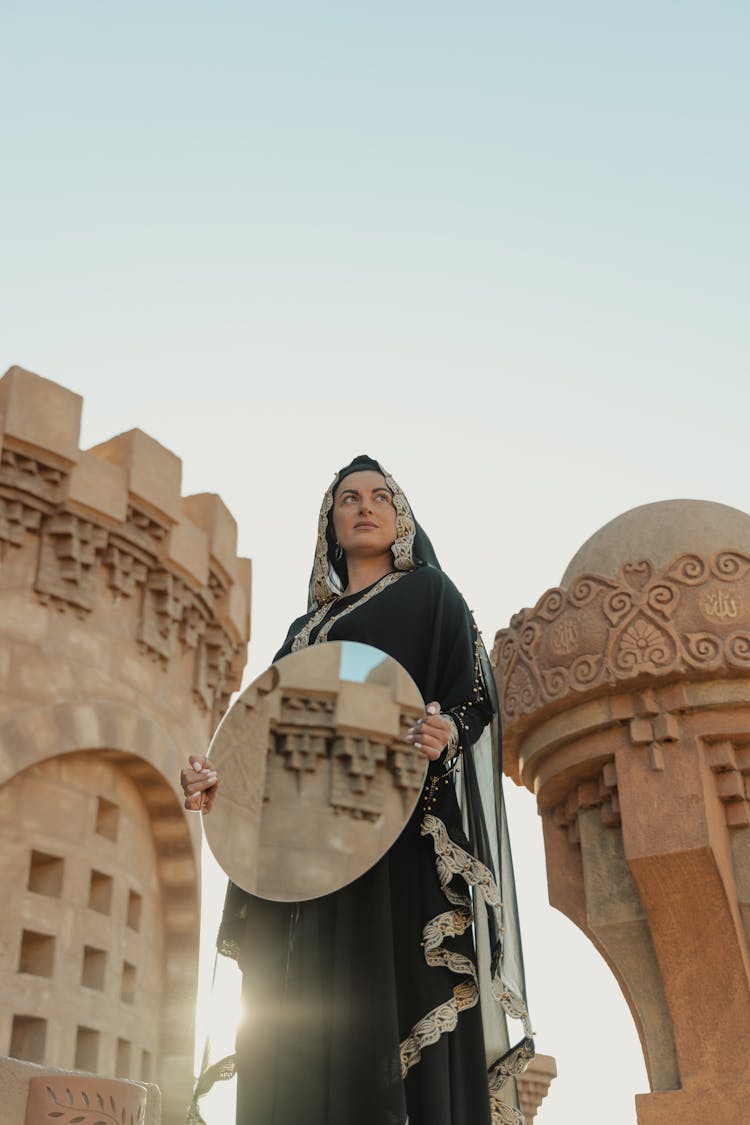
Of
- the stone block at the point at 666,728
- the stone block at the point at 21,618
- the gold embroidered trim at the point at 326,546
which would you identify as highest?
the stone block at the point at 21,618

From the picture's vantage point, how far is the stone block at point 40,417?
789 cm

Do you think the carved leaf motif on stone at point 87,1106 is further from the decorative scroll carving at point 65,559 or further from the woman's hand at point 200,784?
the decorative scroll carving at point 65,559

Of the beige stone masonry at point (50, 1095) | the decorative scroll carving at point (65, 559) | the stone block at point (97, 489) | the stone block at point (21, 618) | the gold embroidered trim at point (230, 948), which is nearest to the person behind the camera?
the beige stone masonry at point (50, 1095)

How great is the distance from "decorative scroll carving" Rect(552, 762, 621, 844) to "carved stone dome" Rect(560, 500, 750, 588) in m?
0.81

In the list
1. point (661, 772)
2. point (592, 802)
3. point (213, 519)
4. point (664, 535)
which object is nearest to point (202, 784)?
point (661, 772)

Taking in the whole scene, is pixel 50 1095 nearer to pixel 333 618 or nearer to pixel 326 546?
pixel 333 618

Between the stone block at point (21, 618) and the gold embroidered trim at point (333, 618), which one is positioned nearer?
the gold embroidered trim at point (333, 618)

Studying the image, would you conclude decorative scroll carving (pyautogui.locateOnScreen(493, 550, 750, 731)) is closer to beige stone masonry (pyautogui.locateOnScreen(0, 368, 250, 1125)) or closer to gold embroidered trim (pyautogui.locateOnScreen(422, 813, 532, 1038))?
gold embroidered trim (pyautogui.locateOnScreen(422, 813, 532, 1038))

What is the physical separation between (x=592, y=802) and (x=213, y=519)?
516 cm

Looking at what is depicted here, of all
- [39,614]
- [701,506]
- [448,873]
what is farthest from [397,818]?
[39,614]

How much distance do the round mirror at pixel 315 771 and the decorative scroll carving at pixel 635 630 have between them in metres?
2.09

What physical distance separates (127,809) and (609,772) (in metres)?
4.67

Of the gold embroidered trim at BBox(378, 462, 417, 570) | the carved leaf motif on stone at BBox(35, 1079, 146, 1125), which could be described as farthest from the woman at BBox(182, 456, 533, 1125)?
the carved leaf motif on stone at BBox(35, 1079, 146, 1125)

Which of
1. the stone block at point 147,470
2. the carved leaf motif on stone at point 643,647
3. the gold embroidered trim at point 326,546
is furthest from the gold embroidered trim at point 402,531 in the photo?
the stone block at point 147,470
